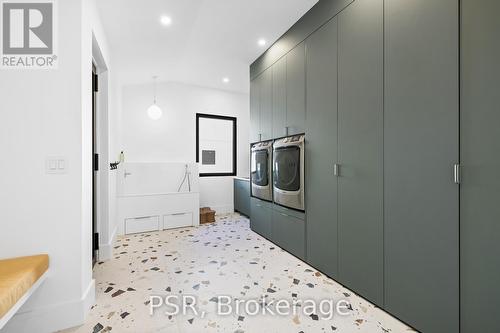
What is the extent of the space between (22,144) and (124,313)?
1.40m

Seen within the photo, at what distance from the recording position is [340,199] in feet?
7.44

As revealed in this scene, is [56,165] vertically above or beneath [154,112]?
beneath

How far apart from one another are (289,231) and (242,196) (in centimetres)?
217

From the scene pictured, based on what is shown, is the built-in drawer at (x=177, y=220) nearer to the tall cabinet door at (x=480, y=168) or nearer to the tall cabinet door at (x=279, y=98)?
the tall cabinet door at (x=279, y=98)

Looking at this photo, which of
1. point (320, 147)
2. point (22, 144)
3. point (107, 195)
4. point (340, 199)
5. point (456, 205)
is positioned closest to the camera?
point (456, 205)

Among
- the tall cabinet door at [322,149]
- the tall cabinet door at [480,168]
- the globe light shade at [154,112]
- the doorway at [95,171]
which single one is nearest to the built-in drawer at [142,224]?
the doorway at [95,171]

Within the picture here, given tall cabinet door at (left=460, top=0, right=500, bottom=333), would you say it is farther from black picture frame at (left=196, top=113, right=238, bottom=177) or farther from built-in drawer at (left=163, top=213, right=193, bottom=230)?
black picture frame at (left=196, top=113, right=238, bottom=177)

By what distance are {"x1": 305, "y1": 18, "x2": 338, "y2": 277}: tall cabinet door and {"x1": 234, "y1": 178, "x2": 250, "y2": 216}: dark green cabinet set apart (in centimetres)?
226

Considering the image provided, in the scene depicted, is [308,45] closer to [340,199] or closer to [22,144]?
[340,199]

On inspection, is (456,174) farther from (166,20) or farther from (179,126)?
(179,126)

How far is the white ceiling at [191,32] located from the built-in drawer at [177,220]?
2509 millimetres

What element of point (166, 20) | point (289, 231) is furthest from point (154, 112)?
point (289, 231)

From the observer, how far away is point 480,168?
4.28ft

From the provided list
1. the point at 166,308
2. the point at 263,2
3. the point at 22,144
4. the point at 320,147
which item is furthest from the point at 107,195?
the point at 263,2
